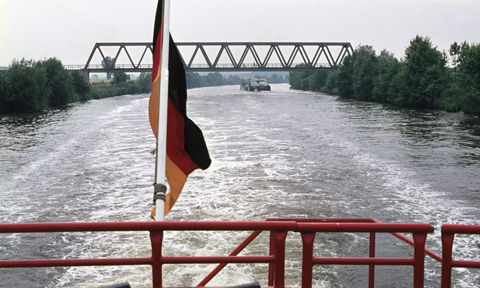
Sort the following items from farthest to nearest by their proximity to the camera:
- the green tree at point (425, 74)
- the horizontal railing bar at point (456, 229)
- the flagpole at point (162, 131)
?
the green tree at point (425, 74), the flagpole at point (162, 131), the horizontal railing bar at point (456, 229)

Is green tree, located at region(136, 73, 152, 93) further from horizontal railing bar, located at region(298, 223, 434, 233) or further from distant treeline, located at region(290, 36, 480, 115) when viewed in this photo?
horizontal railing bar, located at region(298, 223, 434, 233)

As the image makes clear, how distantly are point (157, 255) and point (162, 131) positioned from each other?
1.65 metres

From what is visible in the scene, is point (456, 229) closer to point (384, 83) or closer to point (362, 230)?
point (362, 230)

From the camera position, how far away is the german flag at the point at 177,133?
704 centimetres

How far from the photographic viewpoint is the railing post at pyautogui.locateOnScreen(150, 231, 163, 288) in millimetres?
4824

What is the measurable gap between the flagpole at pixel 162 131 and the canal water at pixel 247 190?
703cm

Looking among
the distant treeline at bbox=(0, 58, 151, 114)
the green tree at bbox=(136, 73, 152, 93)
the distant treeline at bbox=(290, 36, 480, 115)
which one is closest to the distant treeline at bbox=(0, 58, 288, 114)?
the distant treeline at bbox=(0, 58, 151, 114)

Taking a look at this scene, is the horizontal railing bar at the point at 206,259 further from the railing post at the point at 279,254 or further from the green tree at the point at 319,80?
the green tree at the point at 319,80

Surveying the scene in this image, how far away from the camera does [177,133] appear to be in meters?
7.10

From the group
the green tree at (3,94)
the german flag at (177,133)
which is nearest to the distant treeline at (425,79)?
the green tree at (3,94)

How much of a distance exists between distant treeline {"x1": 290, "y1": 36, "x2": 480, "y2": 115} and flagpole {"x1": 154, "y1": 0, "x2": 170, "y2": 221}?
52306mm

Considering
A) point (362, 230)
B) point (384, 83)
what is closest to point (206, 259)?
point (362, 230)

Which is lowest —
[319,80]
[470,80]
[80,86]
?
[80,86]

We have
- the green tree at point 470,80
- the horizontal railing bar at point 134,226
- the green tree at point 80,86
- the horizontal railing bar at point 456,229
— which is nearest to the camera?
the horizontal railing bar at point 134,226
